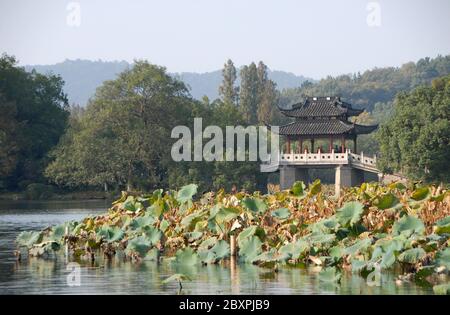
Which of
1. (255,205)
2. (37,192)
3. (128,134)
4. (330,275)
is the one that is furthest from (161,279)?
(128,134)

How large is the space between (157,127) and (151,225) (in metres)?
39.9

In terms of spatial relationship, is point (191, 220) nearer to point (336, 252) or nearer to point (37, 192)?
point (336, 252)

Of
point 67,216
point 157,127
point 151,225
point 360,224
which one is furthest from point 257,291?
point 157,127

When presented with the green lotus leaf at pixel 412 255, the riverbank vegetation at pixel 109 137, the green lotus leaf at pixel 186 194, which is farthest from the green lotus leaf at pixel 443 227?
the riverbank vegetation at pixel 109 137

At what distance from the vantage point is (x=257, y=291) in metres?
14.8

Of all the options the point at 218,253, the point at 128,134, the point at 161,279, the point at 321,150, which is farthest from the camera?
the point at 128,134

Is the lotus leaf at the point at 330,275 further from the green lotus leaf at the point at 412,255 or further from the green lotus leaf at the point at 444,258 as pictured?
the green lotus leaf at the point at 444,258

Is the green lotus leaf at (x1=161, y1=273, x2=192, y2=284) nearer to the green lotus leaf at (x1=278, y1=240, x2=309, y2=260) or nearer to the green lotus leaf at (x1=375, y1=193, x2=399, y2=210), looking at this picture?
the green lotus leaf at (x1=278, y1=240, x2=309, y2=260)

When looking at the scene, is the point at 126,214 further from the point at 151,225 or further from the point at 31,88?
the point at 31,88

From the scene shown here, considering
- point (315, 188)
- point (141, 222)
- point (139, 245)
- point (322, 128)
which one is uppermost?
point (322, 128)

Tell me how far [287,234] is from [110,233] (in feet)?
11.1

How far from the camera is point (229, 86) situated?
87.4m
